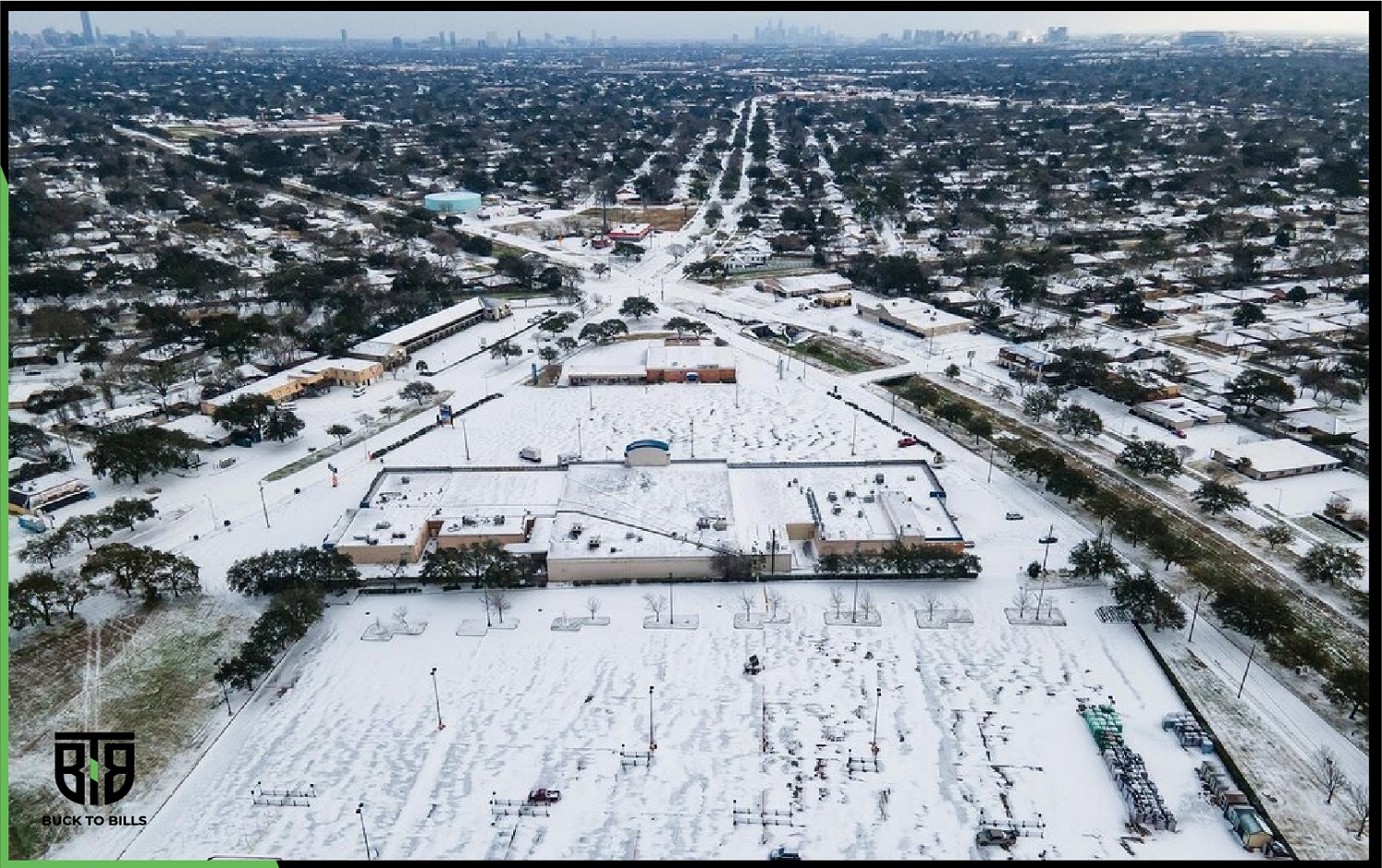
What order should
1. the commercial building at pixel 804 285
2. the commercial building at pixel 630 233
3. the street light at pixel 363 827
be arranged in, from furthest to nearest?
the commercial building at pixel 630 233
the commercial building at pixel 804 285
the street light at pixel 363 827

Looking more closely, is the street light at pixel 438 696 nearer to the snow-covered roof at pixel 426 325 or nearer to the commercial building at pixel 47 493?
the commercial building at pixel 47 493

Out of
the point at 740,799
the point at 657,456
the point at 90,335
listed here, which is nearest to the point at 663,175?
the point at 90,335

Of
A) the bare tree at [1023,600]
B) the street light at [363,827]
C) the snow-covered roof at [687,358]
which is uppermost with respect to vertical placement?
the snow-covered roof at [687,358]

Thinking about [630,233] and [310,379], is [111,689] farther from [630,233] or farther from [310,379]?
[630,233]

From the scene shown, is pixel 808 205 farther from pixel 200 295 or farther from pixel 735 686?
pixel 735 686

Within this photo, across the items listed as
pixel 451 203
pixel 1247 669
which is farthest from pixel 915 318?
pixel 451 203

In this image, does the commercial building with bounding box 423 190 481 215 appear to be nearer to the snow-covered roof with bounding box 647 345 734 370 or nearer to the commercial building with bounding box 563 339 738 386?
the commercial building with bounding box 563 339 738 386

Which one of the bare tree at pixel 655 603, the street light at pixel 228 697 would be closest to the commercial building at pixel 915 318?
the bare tree at pixel 655 603
